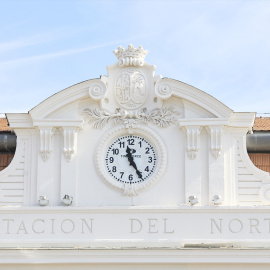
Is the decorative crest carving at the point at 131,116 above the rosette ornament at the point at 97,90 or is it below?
below

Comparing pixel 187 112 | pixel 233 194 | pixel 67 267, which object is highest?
pixel 187 112

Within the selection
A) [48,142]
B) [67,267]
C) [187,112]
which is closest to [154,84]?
[187,112]

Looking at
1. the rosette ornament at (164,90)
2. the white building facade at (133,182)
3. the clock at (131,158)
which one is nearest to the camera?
the white building facade at (133,182)

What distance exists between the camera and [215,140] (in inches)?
1102

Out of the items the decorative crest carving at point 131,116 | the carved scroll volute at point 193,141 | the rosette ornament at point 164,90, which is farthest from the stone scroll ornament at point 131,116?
the carved scroll volute at point 193,141

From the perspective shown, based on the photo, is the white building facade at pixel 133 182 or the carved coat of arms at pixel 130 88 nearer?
the white building facade at pixel 133 182

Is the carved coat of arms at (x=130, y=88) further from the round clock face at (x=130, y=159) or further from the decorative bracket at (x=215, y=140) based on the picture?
the decorative bracket at (x=215, y=140)

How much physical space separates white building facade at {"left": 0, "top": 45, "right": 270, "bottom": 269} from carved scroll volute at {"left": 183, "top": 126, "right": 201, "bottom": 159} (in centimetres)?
2

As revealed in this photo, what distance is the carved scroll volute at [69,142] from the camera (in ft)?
92.0

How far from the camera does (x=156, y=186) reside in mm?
27922

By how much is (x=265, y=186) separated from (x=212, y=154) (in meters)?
1.37

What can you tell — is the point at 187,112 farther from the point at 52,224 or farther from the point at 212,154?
the point at 52,224

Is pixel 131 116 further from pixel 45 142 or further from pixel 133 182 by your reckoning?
pixel 45 142

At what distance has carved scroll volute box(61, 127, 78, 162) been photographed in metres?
28.0
